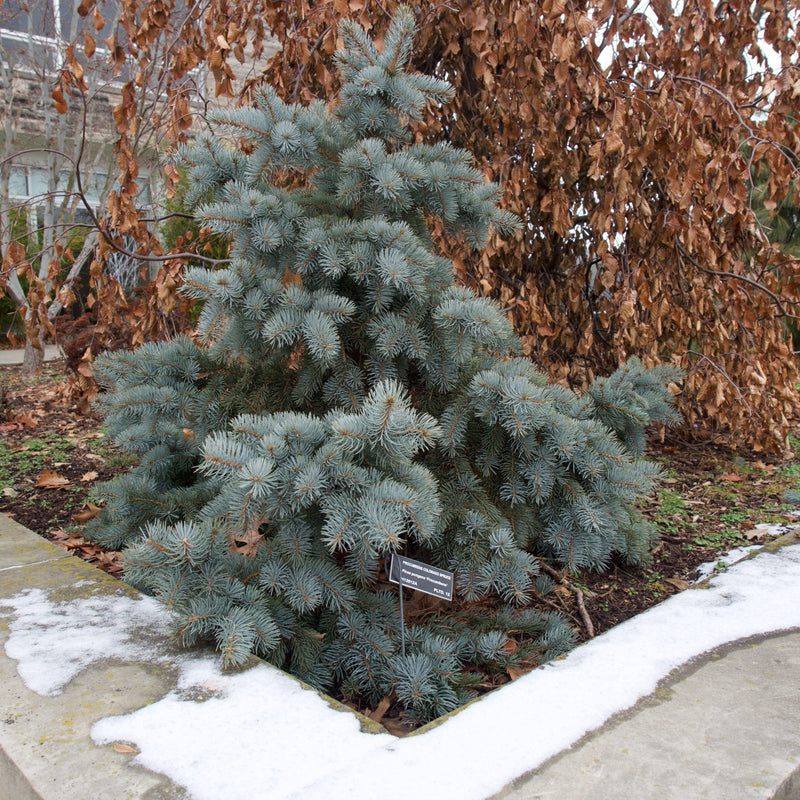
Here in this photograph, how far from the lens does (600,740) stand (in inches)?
56.2

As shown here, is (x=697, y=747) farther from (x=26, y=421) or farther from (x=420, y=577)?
(x=26, y=421)

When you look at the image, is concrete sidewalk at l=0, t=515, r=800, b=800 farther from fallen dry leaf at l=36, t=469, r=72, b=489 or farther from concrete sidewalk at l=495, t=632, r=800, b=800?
fallen dry leaf at l=36, t=469, r=72, b=489

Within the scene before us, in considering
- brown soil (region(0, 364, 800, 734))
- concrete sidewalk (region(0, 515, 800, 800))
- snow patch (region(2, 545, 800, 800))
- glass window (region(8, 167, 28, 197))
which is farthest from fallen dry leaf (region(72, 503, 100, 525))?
glass window (region(8, 167, 28, 197))

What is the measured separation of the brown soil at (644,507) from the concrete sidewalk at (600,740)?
0.50 m

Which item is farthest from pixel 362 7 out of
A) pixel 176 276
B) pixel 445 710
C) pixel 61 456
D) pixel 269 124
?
pixel 61 456

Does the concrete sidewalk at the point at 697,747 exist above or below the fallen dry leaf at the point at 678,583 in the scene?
above

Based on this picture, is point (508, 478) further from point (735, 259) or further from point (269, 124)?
point (735, 259)

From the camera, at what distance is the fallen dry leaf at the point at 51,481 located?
3.65 m

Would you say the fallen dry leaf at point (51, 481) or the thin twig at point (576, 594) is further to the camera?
the fallen dry leaf at point (51, 481)

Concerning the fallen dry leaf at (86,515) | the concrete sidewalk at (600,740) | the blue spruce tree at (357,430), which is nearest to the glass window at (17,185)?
the fallen dry leaf at (86,515)

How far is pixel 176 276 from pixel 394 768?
248 centimetres

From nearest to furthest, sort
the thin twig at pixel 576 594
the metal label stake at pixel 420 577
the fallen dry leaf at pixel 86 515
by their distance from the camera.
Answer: the metal label stake at pixel 420 577, the thin twig at pixel 576 594, the fallen dry leaf at pixel 86 515

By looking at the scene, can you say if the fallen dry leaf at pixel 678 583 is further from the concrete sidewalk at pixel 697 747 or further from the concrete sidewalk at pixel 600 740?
the concrete sidewalk at pixel 697 747

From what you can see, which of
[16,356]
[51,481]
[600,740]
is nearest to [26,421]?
[51,481]
